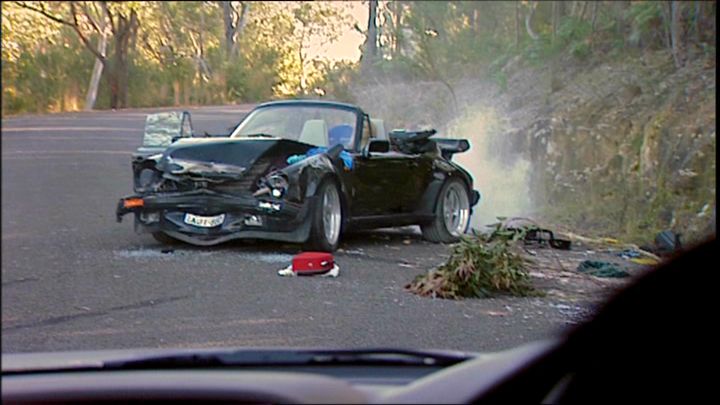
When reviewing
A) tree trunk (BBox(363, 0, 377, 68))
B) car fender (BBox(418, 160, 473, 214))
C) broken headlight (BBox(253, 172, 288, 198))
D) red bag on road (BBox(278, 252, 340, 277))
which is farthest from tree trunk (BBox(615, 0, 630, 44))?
red bag on road (BBox(278, 252, 340, 277))

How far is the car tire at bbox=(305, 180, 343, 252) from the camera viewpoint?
9.34 meters

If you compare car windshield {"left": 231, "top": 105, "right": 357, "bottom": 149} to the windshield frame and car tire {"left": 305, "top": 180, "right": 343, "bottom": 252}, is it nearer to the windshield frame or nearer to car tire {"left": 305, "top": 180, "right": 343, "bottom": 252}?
the windshield frame

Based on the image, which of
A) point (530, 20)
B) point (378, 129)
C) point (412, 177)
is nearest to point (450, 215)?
point (412, 177)

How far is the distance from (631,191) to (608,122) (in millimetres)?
2459

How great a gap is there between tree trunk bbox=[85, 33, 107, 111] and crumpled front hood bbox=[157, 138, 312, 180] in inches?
134

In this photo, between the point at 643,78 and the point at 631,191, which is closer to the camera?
the point at 631,191

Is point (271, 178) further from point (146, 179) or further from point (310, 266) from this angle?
point (310, 266)

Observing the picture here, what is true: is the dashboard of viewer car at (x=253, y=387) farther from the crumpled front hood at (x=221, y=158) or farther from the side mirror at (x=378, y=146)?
the side mirror at (x=378, y=146)

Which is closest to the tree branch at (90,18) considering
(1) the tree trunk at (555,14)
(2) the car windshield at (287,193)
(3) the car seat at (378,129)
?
(2) the car windshield at (287,193)

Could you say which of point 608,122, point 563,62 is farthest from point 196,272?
point 563,62

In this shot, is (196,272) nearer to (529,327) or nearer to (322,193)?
(322,193)

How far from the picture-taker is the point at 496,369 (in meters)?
1.90

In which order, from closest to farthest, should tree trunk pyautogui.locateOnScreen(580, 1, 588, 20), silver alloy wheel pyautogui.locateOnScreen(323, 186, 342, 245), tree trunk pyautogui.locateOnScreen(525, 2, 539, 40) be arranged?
silver alloy wheel pyautogui.locateOnScreen(323, 186, 342, 245) → tree trunk pyautogui.locateOnScreen(580, 1, 588, 20) → tree trunk pyautogui.locateOnScreen(525, 2, 539, 40)

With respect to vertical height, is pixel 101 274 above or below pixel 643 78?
below
